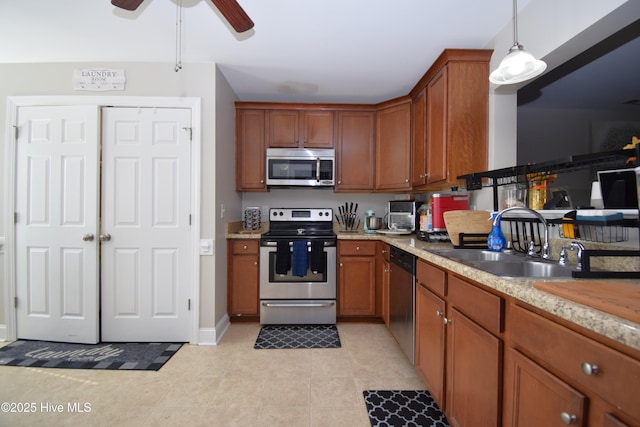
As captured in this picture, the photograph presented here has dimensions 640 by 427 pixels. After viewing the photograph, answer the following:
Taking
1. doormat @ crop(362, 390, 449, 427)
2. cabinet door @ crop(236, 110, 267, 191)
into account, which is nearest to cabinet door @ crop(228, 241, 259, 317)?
cabinet door @ crop(236, 110, 267, 191)

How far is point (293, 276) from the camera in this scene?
2.70m

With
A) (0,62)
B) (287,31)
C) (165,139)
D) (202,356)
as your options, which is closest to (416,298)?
(202,356)

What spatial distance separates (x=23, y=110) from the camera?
7.57 feet

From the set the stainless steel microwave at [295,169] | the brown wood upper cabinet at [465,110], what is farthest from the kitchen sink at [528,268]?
the stainless steel microwave at [295,169]

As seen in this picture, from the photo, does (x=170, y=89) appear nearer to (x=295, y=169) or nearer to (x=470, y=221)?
(x=295, y=169)

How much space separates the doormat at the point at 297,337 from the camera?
232cm

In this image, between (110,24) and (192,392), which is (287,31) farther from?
(192,392)

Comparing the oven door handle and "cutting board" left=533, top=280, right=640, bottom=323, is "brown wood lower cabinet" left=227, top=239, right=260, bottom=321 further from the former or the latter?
"cutting board" left=533, top=280, right=640, bottom=323

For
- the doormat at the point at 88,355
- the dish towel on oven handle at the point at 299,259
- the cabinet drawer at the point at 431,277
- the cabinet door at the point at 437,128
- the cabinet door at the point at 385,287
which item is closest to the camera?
the cabinet drawer at the point at 431,277

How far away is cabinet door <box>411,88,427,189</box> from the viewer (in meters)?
2.48

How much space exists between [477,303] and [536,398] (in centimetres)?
36

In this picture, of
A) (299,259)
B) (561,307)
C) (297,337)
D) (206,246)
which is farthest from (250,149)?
(561,307)

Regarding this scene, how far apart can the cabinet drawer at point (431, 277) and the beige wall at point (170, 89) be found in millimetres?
1707

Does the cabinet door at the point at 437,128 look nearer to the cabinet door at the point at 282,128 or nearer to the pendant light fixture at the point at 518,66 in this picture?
the pendant light fixture at the point at 518,66
